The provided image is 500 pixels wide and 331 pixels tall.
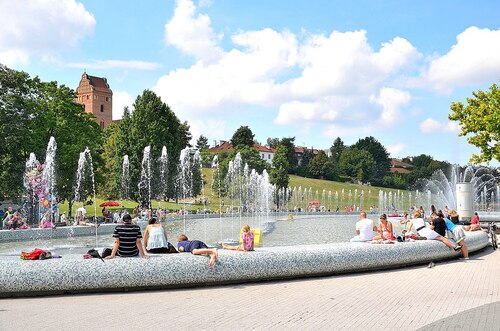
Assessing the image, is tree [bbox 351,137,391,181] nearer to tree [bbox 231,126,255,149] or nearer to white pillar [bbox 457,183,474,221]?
tree [bbox 231,126,255,149]

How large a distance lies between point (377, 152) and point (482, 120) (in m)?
145

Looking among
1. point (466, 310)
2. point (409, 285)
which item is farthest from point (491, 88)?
point (466, 310)

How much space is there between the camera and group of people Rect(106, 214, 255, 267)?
10789 mm

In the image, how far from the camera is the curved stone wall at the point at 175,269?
1000 cm

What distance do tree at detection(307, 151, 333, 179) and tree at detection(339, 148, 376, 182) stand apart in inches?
336

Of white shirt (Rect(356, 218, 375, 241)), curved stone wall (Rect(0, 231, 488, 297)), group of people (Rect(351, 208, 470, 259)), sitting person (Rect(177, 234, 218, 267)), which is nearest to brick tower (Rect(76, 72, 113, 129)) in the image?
group of people (Rect(351, 208, 470, 259))

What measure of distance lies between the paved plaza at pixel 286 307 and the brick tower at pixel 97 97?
161 metres

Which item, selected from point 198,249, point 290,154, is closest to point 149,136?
point 198,249

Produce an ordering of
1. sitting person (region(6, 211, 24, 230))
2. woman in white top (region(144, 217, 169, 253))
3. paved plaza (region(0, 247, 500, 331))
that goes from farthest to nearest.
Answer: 1. sitting person (region(6, 211, 24, 230))
2. woman in white top (region(144, 217, 169, 253))
3. paved plaza (region(0, 247, 500, 331))

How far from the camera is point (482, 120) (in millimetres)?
30391

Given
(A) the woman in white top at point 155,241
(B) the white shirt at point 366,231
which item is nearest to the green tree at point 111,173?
(B) the white shirt at point 366,231

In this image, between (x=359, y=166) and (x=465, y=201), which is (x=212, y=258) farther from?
(x=359, y=166)

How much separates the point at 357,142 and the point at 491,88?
149m

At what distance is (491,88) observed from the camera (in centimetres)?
3225
